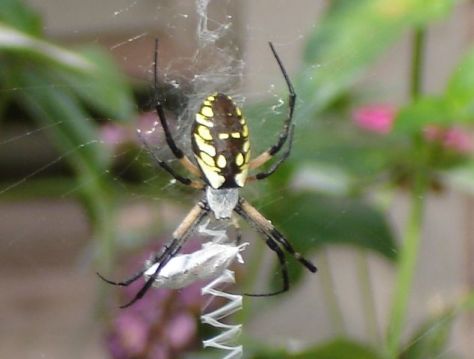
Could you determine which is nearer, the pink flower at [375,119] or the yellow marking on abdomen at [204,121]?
the yellow marking on abdomen at [204,121]

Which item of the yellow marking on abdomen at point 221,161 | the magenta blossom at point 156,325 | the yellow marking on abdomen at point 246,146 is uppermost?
the yellow marking on abdomen at point 246,146

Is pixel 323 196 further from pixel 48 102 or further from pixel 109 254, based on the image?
A: pixel 48 102

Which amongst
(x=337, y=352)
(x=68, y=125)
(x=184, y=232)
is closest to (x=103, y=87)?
(x=68, y=125)

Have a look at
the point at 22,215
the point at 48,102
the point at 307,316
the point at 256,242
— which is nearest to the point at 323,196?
the point at 256,242

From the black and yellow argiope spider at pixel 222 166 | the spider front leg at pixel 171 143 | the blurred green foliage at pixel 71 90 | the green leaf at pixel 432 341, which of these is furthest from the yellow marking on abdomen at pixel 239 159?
the green leaf at pixel 432 341

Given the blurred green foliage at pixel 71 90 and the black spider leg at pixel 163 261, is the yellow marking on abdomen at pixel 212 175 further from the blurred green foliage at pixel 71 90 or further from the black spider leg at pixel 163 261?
the blurred green foliage at pixel 71 90

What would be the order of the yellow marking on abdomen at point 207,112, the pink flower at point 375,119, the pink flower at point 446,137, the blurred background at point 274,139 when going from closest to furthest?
the yellow marking on abdomen at point 207,112, the blurred background at point 274,139, the pink flower at point 446,137, the pink flower at point 375,119

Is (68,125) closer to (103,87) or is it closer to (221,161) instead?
(103,87)
